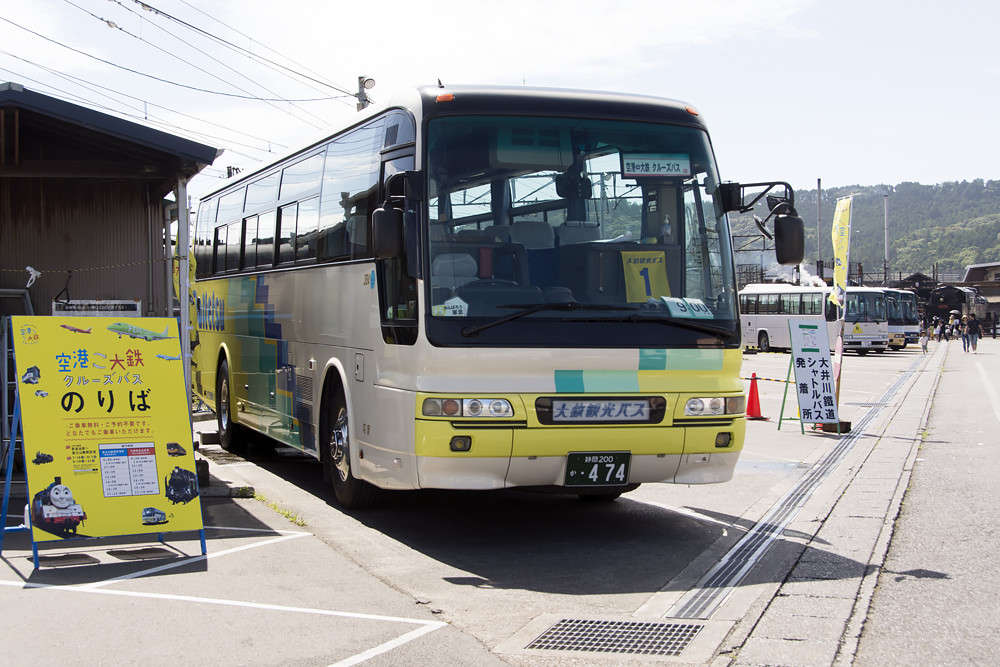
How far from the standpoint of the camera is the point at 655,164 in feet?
27.3

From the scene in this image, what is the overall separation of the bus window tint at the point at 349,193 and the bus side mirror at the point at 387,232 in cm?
131

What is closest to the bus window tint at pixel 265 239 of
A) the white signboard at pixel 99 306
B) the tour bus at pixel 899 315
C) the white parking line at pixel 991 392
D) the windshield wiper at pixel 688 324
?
the white signboard at pixel 99 306

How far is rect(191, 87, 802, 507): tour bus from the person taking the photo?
7703mm

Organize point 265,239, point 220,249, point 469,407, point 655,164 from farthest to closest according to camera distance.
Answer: point 220,249 → point 265,239 → point 655,164 → point 469,407

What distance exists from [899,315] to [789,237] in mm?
44742

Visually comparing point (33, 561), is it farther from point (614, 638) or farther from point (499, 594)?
point (614, 638)

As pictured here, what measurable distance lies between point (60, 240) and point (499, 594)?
25.2 feet

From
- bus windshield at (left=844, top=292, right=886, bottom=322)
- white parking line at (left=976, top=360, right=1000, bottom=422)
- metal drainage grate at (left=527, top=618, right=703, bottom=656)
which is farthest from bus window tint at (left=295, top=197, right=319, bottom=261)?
bus windshield at (left=844, top=292, right=886, bottom=322)

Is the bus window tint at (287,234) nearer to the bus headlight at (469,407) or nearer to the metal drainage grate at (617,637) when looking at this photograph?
the bus headlight at (469,407)

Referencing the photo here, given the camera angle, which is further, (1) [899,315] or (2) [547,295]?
(1) [899,315]

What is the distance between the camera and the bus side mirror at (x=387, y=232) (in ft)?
25.2

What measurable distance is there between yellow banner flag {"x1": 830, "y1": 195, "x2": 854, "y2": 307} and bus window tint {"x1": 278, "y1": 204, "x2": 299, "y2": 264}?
8929 mm

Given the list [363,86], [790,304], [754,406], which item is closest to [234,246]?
[754,406]

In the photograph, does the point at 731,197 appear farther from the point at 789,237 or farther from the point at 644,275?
the point at 644,275
